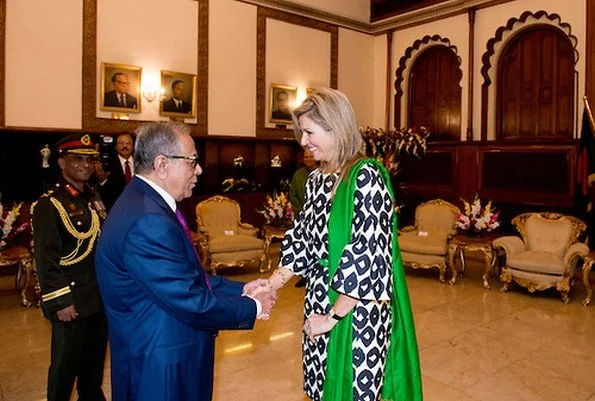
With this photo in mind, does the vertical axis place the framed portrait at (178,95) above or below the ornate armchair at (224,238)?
above

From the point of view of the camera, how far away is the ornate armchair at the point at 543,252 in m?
5.93

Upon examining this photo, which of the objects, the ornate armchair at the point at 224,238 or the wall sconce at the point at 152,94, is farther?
the wall sconce at the point at 152,94

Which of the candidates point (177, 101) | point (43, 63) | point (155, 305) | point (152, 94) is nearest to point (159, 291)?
point (155, 305)

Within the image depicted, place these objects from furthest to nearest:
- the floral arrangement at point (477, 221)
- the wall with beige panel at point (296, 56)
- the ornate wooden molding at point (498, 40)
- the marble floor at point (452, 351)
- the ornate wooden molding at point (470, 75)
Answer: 1. the wall with beige panel at point (296, 56)
2. the ornate wooden molding at point (470, 75)
3. the ornate wooden molding at point (498, 40)
4. the floral arrangement at point (477, 221)
5. the marble floor at point (452, 351)

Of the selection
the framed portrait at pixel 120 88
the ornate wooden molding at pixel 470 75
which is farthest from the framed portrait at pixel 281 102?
the ornate wooden molding at pixel 470 75

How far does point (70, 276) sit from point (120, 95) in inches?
256

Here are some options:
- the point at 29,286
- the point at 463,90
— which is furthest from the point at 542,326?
the point at 463,90

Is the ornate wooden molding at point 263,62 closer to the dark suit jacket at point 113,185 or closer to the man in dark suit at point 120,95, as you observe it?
the man in dark suit at point 120,95

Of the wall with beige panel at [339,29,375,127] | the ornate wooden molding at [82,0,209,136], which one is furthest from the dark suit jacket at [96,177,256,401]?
the wall with beige panel at [339,29,375,127]

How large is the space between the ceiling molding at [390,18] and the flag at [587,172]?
3.23m

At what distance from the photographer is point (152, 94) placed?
28.9 ft

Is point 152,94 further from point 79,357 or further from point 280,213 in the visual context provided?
point 79,357

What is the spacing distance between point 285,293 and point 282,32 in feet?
20.3

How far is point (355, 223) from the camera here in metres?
1.78
